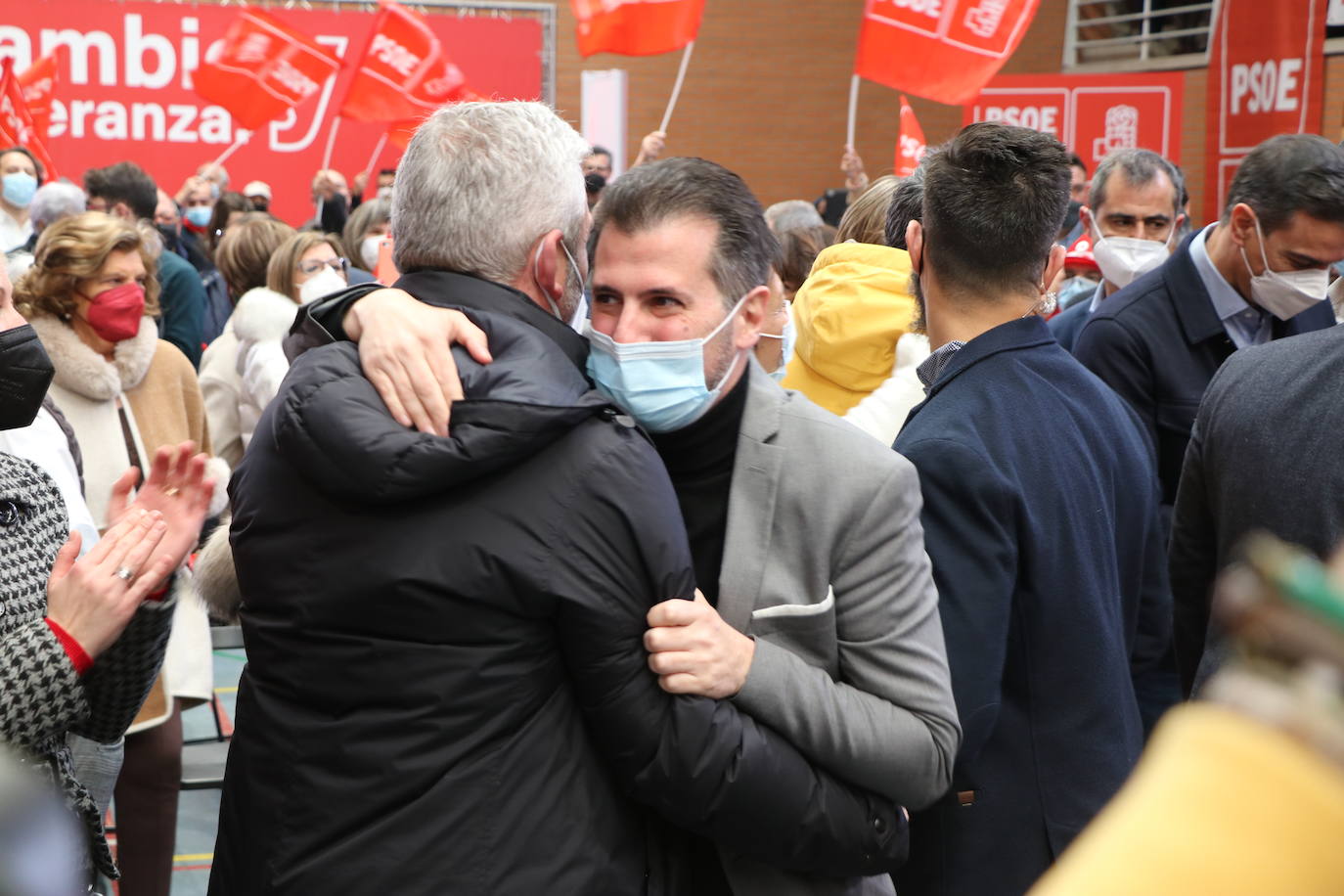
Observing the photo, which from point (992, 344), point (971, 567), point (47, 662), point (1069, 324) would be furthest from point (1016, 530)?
point (1069, 324)

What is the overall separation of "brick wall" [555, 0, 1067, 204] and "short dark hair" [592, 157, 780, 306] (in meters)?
16.9

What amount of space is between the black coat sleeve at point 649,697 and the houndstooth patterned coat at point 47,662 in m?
0.91

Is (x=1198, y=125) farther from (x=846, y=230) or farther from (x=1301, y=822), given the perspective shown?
(x=1301, y=822)

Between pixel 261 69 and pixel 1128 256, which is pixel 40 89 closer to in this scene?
pixel 261 69

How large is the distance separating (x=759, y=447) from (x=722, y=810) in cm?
51

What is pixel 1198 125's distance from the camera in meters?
16.5

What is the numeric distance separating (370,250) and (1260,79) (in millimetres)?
5379

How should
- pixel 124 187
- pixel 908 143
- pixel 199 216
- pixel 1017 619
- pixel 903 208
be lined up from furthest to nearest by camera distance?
pixel 199 216 → pixel 908 143 → pixel 124 187 → pixel 903 208 → pixel 1017 619

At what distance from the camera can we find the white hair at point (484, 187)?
179 centimetres

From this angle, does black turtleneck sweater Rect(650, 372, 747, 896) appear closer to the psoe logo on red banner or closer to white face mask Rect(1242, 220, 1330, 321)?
white face mask Rect(1242, 220, 1330, 321)

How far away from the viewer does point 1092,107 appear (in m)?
11.6

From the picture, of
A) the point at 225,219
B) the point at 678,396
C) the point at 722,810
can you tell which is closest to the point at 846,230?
the point at 678,396

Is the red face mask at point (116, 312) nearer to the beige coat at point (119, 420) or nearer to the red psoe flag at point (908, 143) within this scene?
the beige coat at point (119, 420)

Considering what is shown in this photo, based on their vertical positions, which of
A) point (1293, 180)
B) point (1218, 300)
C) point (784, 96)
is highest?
point (784, 96)
